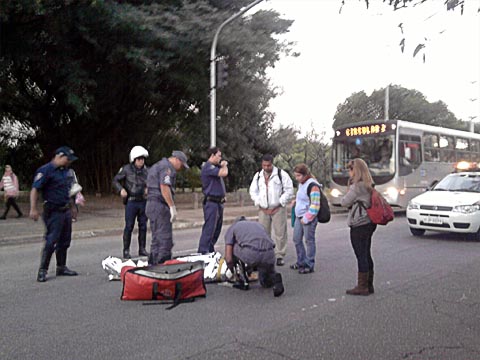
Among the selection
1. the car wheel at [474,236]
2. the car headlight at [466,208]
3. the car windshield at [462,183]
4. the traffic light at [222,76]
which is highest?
the traffic light at [222,76]

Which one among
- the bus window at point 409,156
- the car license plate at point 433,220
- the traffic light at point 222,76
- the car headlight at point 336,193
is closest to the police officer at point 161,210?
the car license plate at point 433,220

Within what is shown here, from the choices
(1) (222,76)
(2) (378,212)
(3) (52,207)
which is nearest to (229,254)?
(2) (378,212)

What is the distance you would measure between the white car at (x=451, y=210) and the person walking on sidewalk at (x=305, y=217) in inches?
174

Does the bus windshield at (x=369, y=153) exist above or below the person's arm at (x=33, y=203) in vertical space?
above

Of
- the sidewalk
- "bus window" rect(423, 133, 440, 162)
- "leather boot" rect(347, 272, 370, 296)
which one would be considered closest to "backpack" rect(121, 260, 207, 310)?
"leather boot" rect(347, 272, 370, 296)

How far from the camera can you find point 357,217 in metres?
5.79

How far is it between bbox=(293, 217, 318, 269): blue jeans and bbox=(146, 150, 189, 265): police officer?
1836 millimetres

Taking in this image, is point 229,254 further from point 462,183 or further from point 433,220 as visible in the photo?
point 462,183

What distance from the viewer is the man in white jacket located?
288 inches

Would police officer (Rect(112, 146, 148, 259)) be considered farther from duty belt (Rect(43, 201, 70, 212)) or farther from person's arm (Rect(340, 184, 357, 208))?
person's arm (Rect(340, 184, 357, 208))

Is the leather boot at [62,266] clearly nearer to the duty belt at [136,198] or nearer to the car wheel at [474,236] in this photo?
the duty belt at [136,198]

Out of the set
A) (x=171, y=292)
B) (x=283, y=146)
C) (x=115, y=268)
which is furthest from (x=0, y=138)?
(x=171, y=292)

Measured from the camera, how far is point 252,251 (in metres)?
5.57

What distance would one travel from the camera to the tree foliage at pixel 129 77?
1417cm
